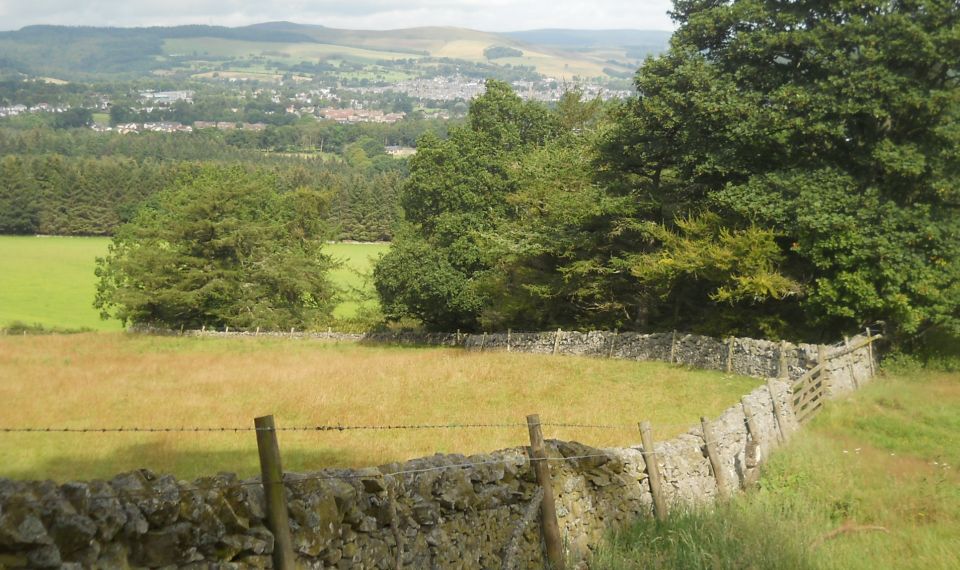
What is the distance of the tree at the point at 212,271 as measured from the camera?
1914 inches

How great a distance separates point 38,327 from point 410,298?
25839mm

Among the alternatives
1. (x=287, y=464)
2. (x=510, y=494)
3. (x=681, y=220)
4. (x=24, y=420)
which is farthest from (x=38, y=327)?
(x=510, y=494)

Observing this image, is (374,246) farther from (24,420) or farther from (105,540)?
(105,540)

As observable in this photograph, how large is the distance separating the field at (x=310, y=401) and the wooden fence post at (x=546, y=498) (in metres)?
0.91

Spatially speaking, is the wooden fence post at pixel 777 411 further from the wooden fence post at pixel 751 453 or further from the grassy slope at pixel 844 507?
the wooden fence post at pixel 751 453

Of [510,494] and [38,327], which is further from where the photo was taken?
[38,327]

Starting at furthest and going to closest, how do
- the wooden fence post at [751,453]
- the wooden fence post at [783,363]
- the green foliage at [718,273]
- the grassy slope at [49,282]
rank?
the grassy slope at [49,282], the green foliage at [718,273], the wooden fence post at [783,363], the wooden fence post at [751,453]

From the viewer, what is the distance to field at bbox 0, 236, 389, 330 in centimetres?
6322

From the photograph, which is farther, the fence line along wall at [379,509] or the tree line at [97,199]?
the tree line at [97,199]

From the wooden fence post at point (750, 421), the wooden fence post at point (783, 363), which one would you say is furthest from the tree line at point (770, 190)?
the wooden fence post at point (750, 421)

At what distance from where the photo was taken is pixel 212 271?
49.3 m

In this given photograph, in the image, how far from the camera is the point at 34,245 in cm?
10000

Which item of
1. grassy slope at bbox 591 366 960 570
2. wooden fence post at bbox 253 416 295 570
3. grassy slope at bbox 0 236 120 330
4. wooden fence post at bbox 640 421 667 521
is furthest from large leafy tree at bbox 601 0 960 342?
grassy slope at bbox 0 236 120 330

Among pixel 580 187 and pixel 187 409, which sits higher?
pixel 580 187
